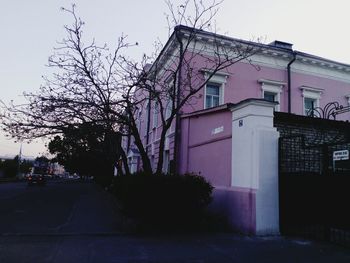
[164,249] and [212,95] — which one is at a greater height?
[212,95]

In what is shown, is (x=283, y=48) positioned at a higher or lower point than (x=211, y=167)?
higher

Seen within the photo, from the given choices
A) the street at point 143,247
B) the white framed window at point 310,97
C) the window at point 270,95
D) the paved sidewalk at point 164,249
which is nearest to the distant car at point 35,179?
the window at point 270,95

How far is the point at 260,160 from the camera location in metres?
9.19

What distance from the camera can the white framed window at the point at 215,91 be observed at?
57.5 ft

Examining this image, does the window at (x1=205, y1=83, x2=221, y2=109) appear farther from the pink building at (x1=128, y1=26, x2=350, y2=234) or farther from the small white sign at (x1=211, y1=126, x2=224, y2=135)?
the small white sign at (x1=211, y1=126, x2=224, y2=135)

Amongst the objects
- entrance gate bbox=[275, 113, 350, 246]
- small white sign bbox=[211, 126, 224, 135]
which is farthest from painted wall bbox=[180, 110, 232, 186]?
entrance gate bbox=[275, 113, 350, 246]

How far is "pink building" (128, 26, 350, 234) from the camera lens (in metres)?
9.23

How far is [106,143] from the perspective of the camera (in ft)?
57.9

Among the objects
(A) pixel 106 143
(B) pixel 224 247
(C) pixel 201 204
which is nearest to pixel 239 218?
(C) pixel 201 204

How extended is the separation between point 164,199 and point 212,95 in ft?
31.7

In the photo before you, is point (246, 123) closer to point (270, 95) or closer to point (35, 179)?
point (270, 95)

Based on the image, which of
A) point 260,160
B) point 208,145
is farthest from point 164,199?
point 208,145

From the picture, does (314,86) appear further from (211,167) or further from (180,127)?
(211,167)

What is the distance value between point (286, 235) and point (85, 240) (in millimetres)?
5270
